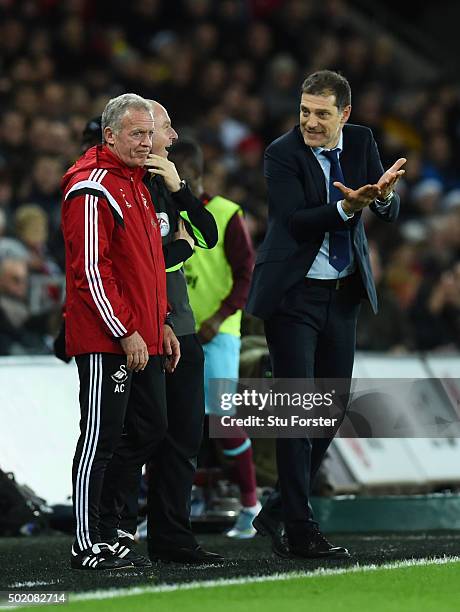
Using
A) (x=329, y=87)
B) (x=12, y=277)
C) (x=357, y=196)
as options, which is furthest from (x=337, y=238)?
(x=12, y=277)

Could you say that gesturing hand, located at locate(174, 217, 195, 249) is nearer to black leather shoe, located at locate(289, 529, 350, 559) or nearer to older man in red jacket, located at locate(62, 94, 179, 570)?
older man in red jacket, located at locate(62, 94, 179, 570)

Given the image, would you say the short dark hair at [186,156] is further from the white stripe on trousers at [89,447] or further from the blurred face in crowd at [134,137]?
the white stripe on trousers at [89,447]

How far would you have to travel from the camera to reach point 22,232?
12164mm

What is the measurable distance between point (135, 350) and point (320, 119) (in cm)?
157

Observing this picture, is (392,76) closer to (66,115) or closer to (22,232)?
(66,115)

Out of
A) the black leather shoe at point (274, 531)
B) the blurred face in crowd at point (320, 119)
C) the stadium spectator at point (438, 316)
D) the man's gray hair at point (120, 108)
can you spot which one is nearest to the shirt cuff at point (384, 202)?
the blurred face in crowd at point (320, 119)

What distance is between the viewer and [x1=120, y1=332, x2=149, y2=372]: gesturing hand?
21.4ft

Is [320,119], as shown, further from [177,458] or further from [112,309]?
[177,458]

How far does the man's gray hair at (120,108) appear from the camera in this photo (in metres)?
6.71

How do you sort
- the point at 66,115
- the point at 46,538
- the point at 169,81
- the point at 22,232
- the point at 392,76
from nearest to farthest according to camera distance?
the point at 46,538, the point at 22,232, the point at 66,115, the point at 169,81, the point at 392,76

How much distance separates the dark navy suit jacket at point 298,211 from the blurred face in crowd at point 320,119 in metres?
0.09

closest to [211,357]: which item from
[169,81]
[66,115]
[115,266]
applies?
[115,266]

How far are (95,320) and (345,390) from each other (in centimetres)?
157

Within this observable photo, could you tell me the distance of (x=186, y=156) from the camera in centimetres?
830
